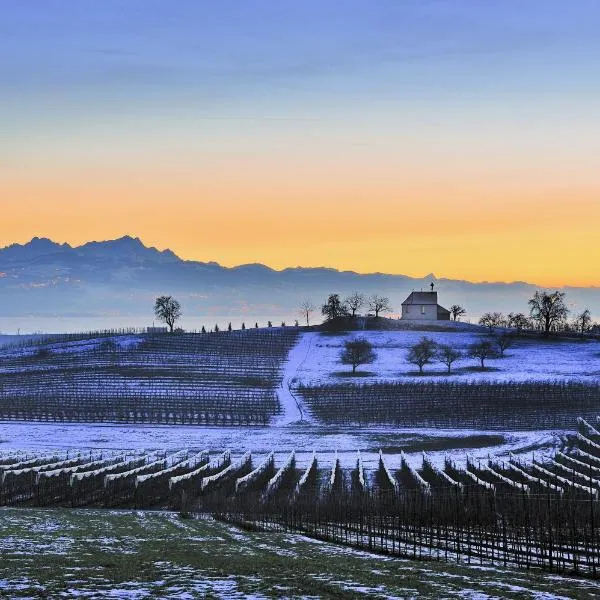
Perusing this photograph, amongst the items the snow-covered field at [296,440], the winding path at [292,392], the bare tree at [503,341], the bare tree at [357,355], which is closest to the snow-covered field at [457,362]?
the bare tree at [357,355]

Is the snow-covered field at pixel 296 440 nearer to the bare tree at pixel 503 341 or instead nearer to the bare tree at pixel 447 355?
the bare tree at pixel 447 355

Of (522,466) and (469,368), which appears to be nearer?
(522,466)

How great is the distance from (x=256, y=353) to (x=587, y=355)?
53228 mm

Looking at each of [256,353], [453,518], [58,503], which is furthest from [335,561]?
[256,353]

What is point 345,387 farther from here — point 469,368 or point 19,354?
point 19,354

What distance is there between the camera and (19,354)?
15212 centimetres

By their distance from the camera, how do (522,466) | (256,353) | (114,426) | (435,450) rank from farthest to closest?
(256,353), (114,426), (435,450), (522,466)

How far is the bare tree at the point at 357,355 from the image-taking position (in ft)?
457

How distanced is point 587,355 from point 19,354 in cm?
9296

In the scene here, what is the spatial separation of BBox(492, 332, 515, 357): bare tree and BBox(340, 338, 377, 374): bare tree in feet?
69.3

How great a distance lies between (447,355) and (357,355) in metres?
13.6

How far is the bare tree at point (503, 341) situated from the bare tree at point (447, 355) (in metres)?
7.36

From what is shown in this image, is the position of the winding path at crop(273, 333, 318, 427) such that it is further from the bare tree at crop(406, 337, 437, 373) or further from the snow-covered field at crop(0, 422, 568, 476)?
the bare tree at crop(406, 337, 437, 373)

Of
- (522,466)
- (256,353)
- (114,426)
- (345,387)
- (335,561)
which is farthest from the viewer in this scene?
(256,353)
